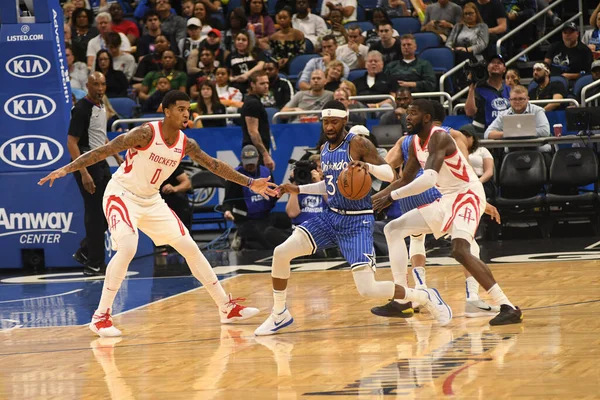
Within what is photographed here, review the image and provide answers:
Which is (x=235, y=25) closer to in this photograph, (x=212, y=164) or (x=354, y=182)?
(x=212, y=164)

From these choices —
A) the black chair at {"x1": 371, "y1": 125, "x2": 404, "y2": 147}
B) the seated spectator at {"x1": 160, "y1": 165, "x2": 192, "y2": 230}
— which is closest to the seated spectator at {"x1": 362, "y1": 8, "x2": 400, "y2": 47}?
the black chair at {"x1": 371, "y1": 125, "x2": 404, "y2": 147}

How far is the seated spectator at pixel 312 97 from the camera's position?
1582 cm

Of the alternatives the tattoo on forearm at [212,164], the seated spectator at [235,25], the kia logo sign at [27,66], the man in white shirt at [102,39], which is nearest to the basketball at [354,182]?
the tattoo on forearm at [212,164]

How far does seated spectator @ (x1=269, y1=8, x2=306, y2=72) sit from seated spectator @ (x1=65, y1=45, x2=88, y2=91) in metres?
3.23

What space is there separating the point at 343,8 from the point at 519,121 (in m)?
5.28

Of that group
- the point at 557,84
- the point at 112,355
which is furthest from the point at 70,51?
the point at 112,355

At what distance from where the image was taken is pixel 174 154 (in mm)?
9320

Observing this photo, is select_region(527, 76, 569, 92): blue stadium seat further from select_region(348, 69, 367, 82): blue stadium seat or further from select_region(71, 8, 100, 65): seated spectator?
select_region(71, 8, 100, 65): seated spectator

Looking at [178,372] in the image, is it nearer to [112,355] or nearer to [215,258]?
[112,355]

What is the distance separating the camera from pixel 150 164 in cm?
928

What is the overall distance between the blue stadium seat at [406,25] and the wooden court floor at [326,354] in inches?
330

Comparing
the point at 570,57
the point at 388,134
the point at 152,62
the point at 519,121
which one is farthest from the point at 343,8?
the point at 519,121

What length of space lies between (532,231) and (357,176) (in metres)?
7.47

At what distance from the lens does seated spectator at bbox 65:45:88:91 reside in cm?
1820
